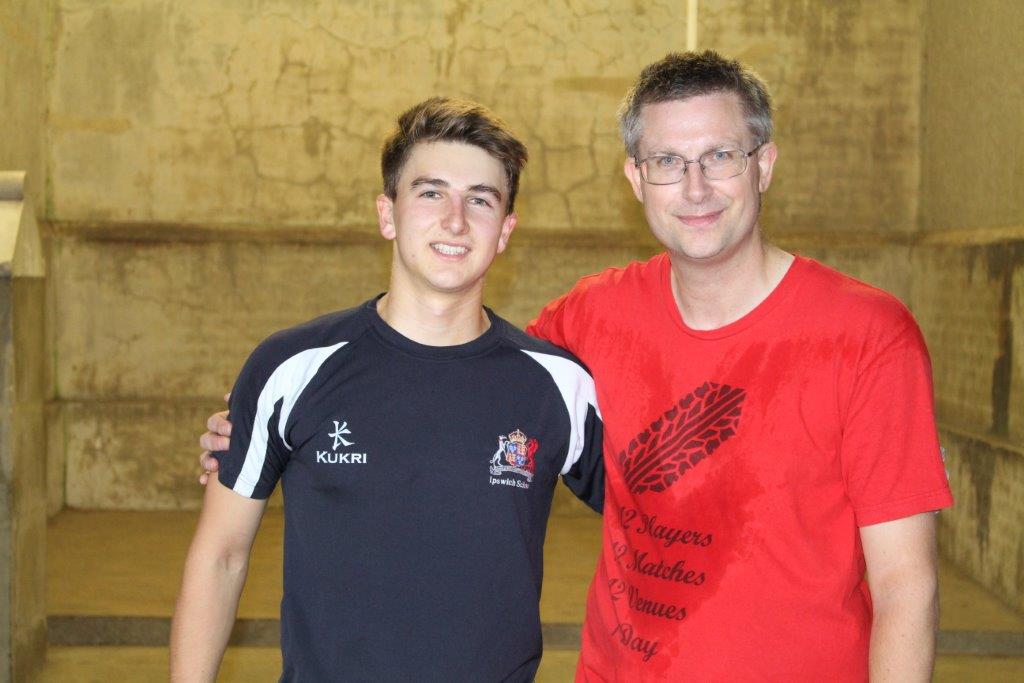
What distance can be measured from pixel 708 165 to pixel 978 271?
14.4 ft

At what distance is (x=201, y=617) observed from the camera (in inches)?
81.3

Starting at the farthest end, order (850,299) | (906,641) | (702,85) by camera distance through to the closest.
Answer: (702,85), (850,299), (906,641)

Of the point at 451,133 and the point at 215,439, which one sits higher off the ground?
the point at 451,133

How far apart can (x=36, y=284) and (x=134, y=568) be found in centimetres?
202

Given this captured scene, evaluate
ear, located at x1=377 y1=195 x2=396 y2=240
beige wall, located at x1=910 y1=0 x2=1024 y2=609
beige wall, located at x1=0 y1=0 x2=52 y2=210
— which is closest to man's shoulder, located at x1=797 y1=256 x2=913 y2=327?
ear, located at x1=377 y1=195 x2=396 y2=240

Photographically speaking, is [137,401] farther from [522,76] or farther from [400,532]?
[400,532]

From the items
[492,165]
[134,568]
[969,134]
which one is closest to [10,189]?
[134,568]

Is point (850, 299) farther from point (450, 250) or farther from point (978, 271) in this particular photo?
point (978, 271)

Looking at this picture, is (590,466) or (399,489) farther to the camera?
(590,466)

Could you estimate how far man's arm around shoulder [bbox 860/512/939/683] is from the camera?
1.87 m

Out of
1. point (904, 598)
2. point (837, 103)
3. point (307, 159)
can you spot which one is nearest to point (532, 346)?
point (904, 598)

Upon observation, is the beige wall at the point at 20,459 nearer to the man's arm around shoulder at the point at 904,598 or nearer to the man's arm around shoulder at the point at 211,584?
the man's arm around shoulder at the point at 211,584

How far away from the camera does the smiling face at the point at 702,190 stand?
2084 mm

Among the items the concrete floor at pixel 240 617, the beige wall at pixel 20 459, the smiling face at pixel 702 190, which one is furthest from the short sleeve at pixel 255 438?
the concrete floor at pixel 240 617
